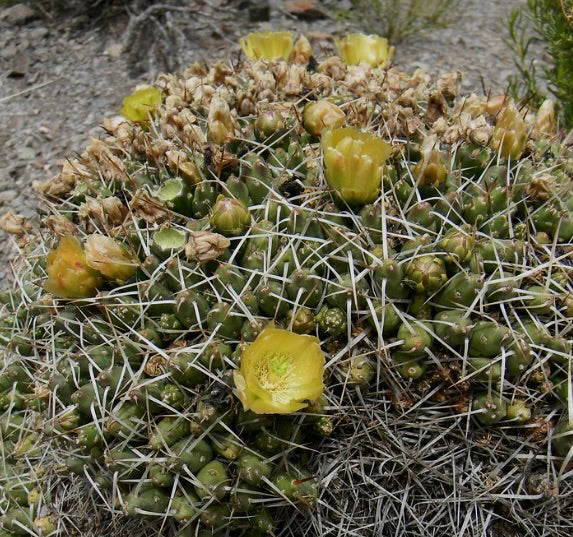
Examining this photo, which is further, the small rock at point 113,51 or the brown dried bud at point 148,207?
the small rock at point 113,51

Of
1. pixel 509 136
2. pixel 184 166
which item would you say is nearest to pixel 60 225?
pixel 184 166

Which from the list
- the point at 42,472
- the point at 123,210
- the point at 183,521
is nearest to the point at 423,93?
the point at 123,210

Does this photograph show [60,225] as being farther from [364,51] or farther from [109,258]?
[364,51]

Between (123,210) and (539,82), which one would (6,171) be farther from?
(539,82)

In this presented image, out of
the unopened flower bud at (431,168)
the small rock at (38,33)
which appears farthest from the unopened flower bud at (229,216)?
the small rock at (38,33)

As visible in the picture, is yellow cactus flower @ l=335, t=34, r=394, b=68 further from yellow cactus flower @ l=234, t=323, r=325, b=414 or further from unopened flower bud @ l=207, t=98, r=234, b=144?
yellow cactus flower @ l=234, t=323, r=325, b=414

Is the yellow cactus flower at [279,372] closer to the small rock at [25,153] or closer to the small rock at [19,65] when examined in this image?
the small rock at [25,153]
